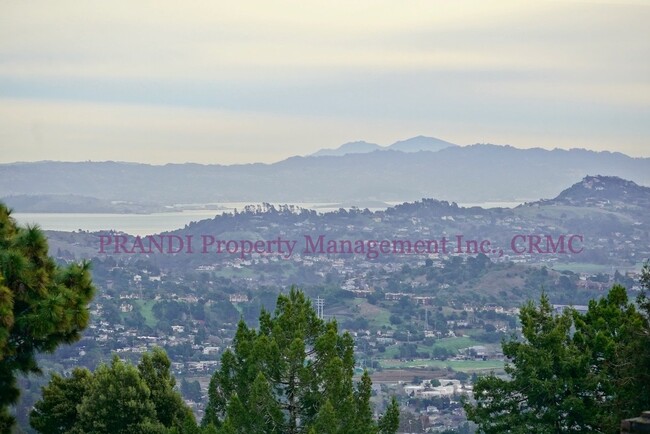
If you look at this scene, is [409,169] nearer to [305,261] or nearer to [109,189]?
[109,189]

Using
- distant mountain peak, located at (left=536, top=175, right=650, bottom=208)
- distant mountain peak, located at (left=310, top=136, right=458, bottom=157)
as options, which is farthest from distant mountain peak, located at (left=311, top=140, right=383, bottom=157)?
distant mountain peak, located at (left=536, top=175, right=650, bottom=208)

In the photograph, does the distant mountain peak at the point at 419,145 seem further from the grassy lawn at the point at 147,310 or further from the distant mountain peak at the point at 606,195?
the grassy lawn at the point at 147,310

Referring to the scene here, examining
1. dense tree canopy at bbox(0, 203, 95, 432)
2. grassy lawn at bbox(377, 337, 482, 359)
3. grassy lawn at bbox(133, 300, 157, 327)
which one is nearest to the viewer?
dense tree canopy at bbox(0, 203, 95, 432)

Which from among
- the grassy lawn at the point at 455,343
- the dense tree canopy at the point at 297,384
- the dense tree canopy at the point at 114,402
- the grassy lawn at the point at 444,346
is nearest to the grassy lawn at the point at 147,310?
the grassy lawn at the point at 444,346

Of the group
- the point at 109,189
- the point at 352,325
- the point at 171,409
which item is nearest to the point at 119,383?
the point at 171,409

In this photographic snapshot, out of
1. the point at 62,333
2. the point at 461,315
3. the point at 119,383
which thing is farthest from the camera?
the point at 461,315

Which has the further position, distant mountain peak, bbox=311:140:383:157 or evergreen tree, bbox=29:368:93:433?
distant mountain peak, bbox=311:140:383:157

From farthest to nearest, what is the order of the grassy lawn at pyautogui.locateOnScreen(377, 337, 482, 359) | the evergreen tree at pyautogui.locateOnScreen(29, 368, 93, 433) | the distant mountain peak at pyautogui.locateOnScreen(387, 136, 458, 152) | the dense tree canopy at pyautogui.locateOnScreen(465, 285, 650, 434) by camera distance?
the distant mountain peak at pyautogui.locateOnScreen(387, 136, 458, 152) < the grassy lawn at pyautogui.locateOnScreen(377, 337, 482, 359) < the evergreen tree at pyautogui.locateOnScreen(29, 368, 93, 433) < the dense tree canopy at pyautogui.locateOnScreen(465, 285, 650, 434)

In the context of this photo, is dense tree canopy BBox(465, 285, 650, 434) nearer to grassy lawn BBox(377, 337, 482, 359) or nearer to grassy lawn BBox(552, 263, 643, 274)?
grassy lawn BBox(377, 337, 482, 359)
